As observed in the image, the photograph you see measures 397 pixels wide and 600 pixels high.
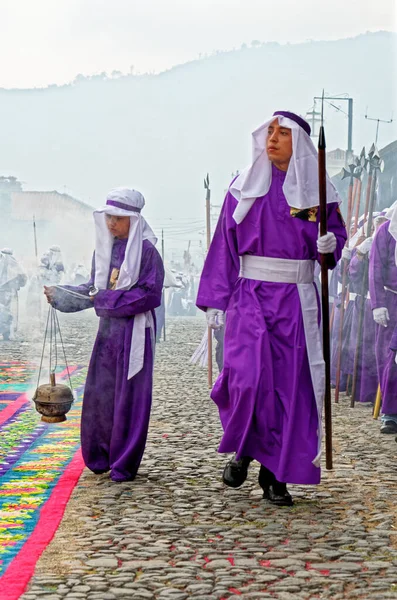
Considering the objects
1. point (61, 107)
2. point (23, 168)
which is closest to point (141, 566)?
point (61, 107)

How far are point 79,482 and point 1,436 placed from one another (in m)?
1.84

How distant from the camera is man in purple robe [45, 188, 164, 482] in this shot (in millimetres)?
6254

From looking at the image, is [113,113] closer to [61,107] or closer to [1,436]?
[61,107]

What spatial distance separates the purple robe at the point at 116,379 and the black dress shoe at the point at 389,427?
2443mm

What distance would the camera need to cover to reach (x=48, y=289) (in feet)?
21.0

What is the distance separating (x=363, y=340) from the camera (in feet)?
34.7

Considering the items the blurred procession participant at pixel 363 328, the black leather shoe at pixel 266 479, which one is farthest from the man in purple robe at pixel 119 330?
the blurred procession participant at pixel 363 328

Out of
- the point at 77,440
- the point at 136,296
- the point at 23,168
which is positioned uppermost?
the point at 23,168

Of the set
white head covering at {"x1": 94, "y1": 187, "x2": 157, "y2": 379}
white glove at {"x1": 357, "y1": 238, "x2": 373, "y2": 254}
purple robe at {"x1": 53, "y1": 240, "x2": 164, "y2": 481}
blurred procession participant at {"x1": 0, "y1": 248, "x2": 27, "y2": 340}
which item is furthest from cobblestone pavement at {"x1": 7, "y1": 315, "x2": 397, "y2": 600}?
blurred procession participant at {"x1": 0, "y1": 248, "x2": 27, "y2": 340}

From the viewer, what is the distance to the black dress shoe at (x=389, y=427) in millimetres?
8133

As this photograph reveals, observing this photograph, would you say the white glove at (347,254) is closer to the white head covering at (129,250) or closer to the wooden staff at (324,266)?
the white head covering at (129,250)

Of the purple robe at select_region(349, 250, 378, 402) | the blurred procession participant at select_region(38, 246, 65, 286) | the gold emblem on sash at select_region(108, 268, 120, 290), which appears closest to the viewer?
the gold emblem on sash at select_region(108, 268, 120, 290)

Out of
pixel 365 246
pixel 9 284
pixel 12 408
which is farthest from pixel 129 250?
pixel 9 284

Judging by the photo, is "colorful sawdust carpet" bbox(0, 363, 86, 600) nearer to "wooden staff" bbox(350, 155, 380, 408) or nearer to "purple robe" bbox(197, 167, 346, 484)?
"purple robe" bbox(197, 167, 346, 484)
